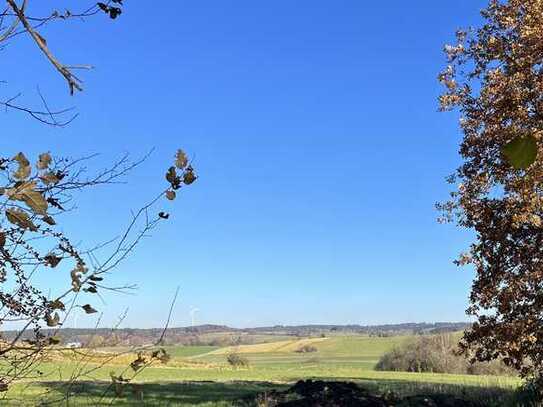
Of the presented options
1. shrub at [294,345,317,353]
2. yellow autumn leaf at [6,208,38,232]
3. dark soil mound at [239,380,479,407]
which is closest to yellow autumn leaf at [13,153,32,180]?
yellow autumn leaf at [6,208,38,232]

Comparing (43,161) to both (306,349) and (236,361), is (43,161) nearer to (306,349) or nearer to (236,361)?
(236,361)

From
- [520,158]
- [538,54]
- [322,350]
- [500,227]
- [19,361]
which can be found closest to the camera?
[520,158]

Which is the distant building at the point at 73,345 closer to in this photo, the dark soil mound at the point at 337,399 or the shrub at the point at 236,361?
the dark soil mound at the point at 337,399

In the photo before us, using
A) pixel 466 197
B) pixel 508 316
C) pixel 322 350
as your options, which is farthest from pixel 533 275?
pixel 322 350

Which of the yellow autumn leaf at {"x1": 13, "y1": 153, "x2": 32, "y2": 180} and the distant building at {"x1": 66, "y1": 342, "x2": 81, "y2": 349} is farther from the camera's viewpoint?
the distant building at {"x1": 66, "y1": 342, "x2": 81, "y2": 349}

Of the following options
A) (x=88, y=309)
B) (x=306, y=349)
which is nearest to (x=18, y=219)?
(x=88, y=309)

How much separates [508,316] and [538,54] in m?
4.85

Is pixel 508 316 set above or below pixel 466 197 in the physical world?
below

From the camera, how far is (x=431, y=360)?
33781mm

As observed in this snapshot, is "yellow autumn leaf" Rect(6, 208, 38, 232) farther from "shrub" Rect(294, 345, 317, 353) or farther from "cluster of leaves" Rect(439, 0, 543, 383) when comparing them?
"shrub" Rect(294, 345, 317, 353)

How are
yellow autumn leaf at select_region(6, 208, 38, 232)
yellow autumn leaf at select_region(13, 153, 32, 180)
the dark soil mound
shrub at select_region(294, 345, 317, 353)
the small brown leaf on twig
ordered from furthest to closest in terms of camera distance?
1. shrub at select_region(294, 345, 317, 353)
2. the dark soil mound
3. the small brown leaf on twig
4. yellow autumn leaf at select_region(13, 153, 32, 180)
5. yellow autumn leaf at select_region(6, 208, 38, 232)

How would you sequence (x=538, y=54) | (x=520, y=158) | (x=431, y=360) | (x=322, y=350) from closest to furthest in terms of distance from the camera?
1. (x=520, y=158)
2. (x=538, y=54)
3. (x=431, y=360)
4. (x=322, y=350)

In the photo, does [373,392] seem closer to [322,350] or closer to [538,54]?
[538,54]

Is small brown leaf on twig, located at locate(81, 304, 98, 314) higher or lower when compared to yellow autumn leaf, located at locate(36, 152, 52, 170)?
lower
